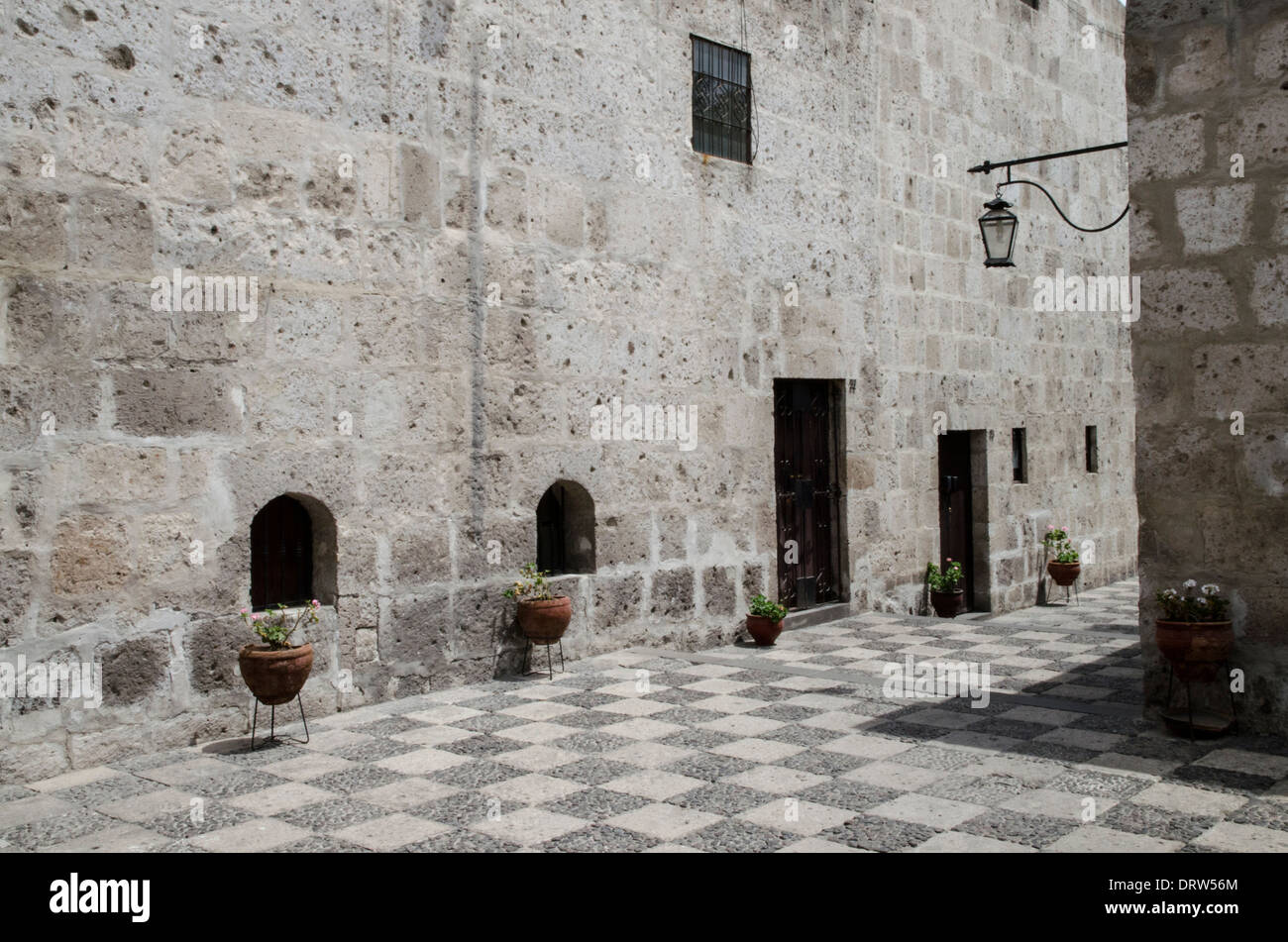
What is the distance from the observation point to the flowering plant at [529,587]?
21.6 ft

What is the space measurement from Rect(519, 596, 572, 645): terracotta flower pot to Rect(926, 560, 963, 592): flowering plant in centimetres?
447

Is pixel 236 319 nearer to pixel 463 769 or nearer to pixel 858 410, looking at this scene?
pixel 463 769

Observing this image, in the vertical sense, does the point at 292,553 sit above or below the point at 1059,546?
above

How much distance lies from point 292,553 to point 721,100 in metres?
4.46

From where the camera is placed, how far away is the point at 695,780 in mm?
4578

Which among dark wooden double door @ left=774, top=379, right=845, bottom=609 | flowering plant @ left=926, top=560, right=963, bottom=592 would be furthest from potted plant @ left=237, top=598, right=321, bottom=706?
flowering plant @ left=926, top=560, right=963, bottom=592

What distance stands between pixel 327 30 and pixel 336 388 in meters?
1.82

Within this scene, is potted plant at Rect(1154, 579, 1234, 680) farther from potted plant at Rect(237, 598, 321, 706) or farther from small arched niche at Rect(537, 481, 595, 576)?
potted plant at Rect(237, 598, 321, 706)

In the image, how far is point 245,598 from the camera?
17.8 feet

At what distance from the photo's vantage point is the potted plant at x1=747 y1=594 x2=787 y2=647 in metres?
7.80

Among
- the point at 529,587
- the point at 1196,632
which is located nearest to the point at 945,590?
the point at 529,587

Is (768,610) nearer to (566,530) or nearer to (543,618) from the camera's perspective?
(566,530)

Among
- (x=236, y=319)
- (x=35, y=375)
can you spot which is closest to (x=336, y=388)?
(x=236, y=319)

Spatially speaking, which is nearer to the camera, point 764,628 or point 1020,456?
point 764,628
